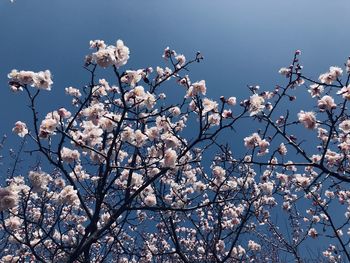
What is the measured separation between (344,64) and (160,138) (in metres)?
3.01

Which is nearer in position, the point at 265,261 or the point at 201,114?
the point at 201,114

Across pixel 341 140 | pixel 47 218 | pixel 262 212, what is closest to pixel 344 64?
pixel 341 140

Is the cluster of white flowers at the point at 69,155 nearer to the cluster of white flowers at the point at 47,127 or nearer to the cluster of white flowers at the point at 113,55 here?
the cluster of white flowers at the point at 47,127

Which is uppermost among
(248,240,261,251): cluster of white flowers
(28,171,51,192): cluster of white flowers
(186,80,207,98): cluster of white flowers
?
(248,240,261,251): cluster of white flowers

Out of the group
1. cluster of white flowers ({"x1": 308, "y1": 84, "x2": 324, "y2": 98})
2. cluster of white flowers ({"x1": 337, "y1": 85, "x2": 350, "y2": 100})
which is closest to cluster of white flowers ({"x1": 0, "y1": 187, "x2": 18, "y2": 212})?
cluster of white flowers ({"x1": 337, "y1": 85, "x2": 350, "y2": 100})

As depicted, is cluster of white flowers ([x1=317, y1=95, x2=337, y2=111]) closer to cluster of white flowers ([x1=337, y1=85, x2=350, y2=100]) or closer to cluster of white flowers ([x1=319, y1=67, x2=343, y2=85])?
cluster of white flowers ([x1=337, y1=85, x2=350, y2=100])

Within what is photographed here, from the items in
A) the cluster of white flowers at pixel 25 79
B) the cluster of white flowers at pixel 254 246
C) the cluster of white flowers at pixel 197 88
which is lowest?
the cluster of white flowers at pixel 25 79

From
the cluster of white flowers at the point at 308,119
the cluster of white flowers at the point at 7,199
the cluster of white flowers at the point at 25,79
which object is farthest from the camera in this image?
the cluster of white flowers at the point at 308,119

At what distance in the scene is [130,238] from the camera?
480 inches

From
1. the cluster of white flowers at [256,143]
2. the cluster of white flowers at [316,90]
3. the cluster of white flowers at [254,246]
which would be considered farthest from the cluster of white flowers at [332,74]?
the cluster of white flowers at [254,246]

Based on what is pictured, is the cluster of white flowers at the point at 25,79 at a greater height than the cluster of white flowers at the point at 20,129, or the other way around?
the cluster of white flowers at the point at 20,129

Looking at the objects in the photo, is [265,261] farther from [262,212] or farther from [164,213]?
[164,213]

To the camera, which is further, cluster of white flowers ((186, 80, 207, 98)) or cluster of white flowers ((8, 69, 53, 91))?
cluster of white flowers ((186, 80, 207, 98))

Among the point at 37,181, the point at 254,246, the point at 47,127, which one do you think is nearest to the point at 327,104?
the point at 47,127
